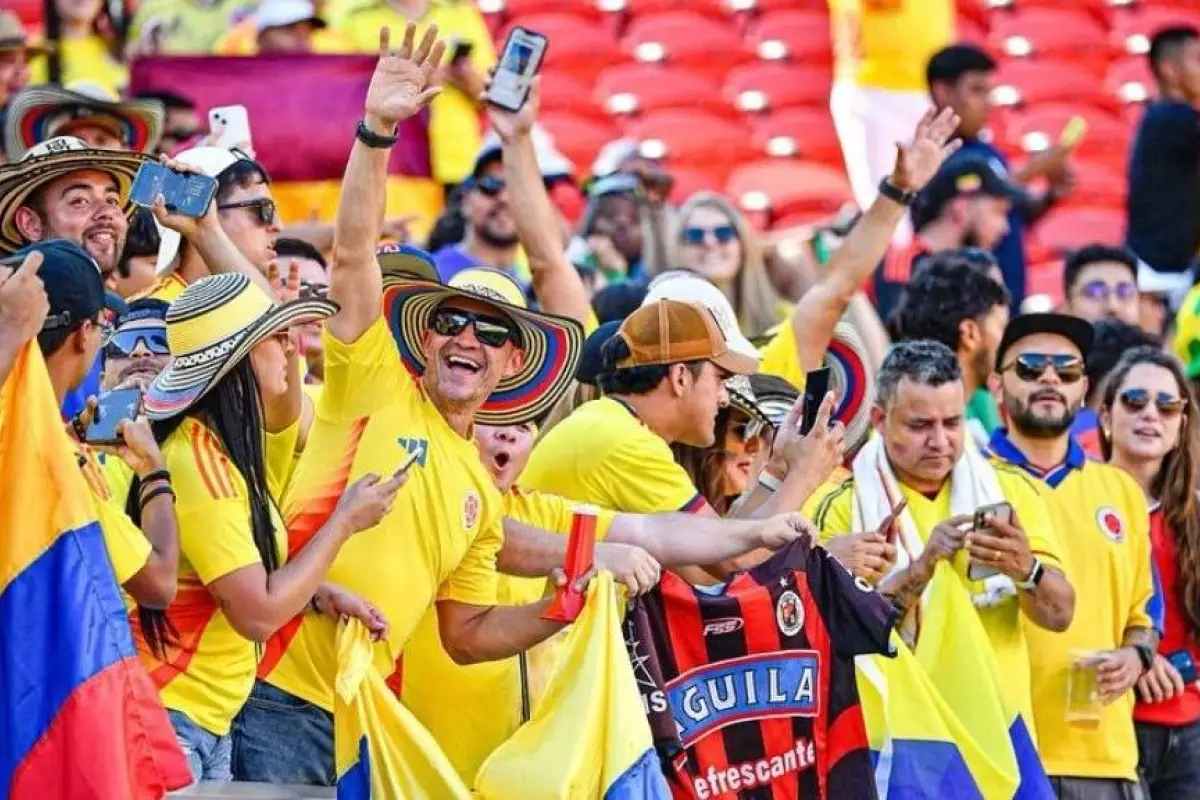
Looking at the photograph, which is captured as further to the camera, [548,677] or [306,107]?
[306,107]

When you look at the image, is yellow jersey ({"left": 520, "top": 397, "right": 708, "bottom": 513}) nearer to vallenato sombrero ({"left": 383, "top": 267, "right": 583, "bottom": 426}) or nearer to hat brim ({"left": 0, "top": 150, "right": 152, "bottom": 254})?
vallenato sombrero ({"left": 383, "top": 267, "right": 583, "bottom": 426})

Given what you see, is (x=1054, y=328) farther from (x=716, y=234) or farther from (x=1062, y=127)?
(x=1062, y=127)

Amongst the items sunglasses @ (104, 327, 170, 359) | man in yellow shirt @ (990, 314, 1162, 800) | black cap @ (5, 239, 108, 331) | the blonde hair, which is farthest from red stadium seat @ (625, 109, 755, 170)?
black cap @ (5, 239, 108, 331)

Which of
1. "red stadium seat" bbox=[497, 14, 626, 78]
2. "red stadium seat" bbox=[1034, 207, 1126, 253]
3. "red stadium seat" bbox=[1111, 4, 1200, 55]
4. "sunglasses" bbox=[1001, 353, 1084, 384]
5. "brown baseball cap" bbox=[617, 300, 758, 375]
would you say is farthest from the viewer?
"red stadium seat" bbox=[1111, 4, 1200, 55]

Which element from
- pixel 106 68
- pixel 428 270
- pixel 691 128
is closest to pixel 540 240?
pixel 428 270

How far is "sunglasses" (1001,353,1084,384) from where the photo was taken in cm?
795

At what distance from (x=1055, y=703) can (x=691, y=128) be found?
26.5 feet

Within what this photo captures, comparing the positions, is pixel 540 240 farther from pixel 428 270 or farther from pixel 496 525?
pixel 496 525

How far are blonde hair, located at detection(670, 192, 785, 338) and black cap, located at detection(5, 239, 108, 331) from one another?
422 cm

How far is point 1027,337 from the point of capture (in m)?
8.06

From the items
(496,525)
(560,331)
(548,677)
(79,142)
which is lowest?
(548,677)

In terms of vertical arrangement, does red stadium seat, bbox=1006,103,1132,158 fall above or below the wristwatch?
above

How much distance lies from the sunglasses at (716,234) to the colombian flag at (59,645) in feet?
15.2

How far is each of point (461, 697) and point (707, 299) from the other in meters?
1.29
